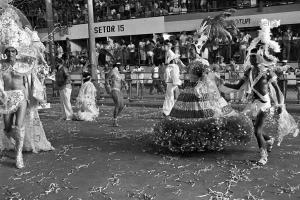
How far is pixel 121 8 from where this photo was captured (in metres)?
25.8

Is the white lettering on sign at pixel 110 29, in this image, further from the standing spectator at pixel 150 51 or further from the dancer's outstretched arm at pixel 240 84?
the dancer's outstretched arm at pixel 240 84

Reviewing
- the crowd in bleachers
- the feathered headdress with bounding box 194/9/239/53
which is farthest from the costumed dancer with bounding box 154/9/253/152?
the crowd in bleachers

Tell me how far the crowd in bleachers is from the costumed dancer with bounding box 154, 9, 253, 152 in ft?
46.2

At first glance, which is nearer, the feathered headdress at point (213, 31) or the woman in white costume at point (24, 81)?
the woman in white costume at point (24, 81)

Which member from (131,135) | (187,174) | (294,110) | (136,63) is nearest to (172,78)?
(131,135)

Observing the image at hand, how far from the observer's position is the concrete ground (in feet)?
18.9

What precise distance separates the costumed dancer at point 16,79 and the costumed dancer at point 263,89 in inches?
152

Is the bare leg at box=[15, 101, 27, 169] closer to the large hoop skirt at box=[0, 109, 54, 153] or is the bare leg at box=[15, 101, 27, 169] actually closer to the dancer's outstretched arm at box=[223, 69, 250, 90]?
the large hoop skirt at box=[0, 109, 54, 153]

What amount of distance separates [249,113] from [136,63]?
15.9m

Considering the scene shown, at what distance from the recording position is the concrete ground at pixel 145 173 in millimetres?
5758

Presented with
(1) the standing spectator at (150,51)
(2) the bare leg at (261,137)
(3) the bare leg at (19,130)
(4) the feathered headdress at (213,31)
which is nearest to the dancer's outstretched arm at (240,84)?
(2) the bare leg at (261,137)

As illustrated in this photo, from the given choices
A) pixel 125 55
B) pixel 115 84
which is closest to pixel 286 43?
pixel 125 55

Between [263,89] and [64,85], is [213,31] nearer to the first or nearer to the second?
[263,89]

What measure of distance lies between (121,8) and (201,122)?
19478mm
